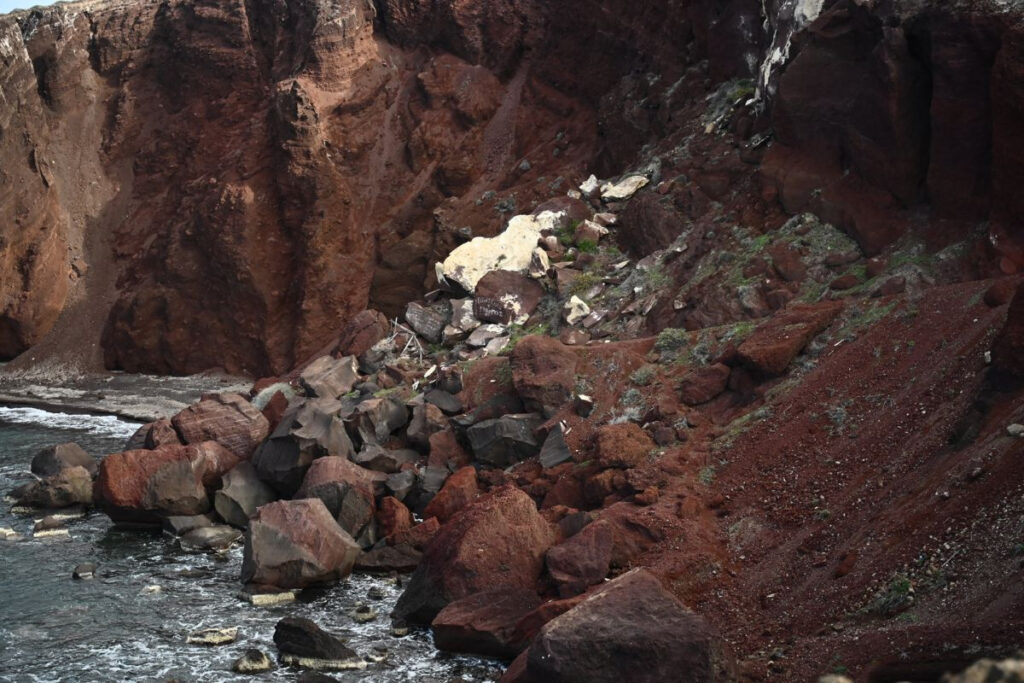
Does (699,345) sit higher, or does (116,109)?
(116,109)

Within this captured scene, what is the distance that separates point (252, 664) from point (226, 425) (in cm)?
956

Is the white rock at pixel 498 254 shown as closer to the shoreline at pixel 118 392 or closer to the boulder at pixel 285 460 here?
the boulder at pixel 285 460

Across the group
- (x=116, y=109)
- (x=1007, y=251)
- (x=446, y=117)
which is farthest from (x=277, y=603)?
(x=116, y=109)

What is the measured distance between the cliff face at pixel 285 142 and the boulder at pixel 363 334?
3.84 m

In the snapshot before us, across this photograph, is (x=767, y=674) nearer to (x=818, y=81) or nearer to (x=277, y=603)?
(x=277, y=603)

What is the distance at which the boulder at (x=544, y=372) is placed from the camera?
64.5 feet

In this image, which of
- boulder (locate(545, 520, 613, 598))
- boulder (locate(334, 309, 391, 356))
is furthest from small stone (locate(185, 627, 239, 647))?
boulder (locate(334, 309, 391, 356))

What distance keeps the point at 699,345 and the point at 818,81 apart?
19.4 ft

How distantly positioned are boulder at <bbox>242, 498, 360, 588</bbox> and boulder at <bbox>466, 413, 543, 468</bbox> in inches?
141

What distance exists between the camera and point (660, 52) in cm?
3020

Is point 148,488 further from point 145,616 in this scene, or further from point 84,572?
point 145,616

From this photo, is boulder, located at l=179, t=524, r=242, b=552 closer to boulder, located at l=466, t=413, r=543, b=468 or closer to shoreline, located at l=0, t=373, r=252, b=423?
boulder, located at l=466, t=413, r=543, b=468

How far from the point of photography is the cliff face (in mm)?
31734

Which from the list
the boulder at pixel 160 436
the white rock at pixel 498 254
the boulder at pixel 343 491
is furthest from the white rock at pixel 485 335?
the boulder at pixel 160 436
